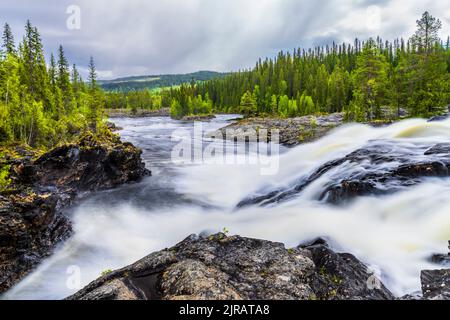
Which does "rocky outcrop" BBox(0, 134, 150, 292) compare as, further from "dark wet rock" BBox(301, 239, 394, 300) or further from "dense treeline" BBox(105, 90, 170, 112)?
"dense treeline" BBox(105, 90, 170, 112)

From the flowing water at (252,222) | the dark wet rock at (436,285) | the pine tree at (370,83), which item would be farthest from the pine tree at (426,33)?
the dark wet rock at (436,285)

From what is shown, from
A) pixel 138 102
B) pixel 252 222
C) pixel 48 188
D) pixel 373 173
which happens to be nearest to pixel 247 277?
pixel 252 222

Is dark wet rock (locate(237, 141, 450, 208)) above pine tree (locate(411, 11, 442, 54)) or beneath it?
beneath

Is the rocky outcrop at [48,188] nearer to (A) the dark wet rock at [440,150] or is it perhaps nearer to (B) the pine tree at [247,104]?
(A) the dark wet rock at [440,150]

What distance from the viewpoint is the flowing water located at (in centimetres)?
804

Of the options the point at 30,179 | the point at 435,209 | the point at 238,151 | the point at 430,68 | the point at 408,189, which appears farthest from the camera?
the point at 430,68

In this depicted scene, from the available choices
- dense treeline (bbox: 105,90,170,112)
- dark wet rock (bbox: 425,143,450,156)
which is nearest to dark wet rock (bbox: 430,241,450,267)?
dark wet rock (bbox: 425,143,450,156)

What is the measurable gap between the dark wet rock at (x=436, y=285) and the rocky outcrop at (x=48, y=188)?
34.6 feet

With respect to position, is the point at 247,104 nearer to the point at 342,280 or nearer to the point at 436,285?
the point at 342,280

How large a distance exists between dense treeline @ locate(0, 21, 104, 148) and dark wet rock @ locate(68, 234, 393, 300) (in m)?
20.9

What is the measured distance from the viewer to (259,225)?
1120 cm

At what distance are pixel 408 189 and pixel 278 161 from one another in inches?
524

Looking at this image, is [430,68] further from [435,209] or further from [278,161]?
[435,209]
